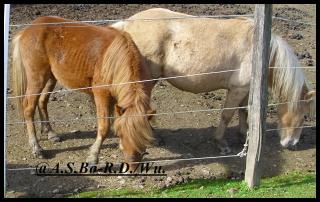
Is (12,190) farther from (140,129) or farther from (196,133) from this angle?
(196,133)

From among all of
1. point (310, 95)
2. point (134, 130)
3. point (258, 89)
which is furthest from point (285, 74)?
point (134, 130)

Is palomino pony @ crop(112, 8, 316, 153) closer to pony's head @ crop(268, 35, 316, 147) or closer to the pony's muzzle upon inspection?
pony's head @ crop(268, 35, 316, 147)

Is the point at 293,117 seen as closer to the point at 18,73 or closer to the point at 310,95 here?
the point at 310,95

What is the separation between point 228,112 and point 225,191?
1.55 metres

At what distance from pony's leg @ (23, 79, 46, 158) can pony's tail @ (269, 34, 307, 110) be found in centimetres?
320

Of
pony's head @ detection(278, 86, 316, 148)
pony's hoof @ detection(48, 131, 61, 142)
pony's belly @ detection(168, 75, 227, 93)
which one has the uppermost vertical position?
pony's belly @ detection(168, 75, 227, 93)

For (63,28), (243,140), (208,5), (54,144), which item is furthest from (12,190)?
(208,5)

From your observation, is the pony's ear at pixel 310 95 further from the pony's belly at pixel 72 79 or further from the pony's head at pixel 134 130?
the pony's belly at pixel 72 79

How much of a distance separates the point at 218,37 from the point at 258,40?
55.1 inches

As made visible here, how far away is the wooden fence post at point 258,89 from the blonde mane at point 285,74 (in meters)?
1.36

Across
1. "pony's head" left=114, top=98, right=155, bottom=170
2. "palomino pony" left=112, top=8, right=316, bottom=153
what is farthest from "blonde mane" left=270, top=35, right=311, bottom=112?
"pony's head" left=114, top=98, right=155, bottom=170

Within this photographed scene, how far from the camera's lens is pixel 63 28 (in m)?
6.18

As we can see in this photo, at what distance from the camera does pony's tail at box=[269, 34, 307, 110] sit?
6.39 meters

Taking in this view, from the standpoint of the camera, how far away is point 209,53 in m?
6.39
